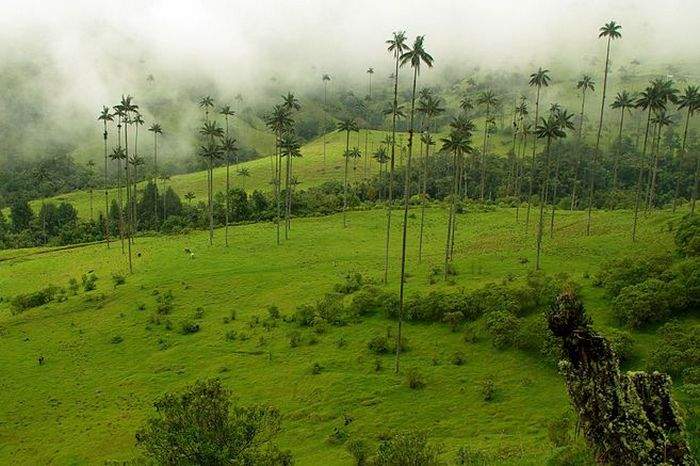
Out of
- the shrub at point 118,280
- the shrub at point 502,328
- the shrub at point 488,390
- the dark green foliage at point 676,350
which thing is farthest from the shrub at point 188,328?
the dark green foliage at point 676,350

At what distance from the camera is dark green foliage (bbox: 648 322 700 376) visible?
38.3 meters

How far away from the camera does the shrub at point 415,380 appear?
4412cm

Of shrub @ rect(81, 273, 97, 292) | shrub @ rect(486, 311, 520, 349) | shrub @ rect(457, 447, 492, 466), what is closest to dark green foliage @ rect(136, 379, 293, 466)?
shrub @ rect(457, 447, 492, 466)

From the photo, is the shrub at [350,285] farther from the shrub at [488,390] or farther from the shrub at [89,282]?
the shrub at [89,282]

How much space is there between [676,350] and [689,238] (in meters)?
20.9

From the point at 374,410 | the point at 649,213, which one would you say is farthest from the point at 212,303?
the point at 649,213

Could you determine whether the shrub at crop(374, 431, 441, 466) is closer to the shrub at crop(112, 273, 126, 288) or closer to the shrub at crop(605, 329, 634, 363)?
the shrub at crop(605, 329, 634, 363)

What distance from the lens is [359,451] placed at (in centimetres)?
3350

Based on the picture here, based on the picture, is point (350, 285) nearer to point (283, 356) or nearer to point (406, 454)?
point (283, 356)

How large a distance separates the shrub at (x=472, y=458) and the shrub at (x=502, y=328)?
57.5ft

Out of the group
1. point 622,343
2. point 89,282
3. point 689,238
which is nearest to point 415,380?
point 622,343

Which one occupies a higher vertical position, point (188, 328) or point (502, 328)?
point (502, 328)

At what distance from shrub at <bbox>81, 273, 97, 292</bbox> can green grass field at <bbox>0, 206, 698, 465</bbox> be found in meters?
1.27

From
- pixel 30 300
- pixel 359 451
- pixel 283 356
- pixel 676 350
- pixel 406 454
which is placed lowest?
pixel 30 300
